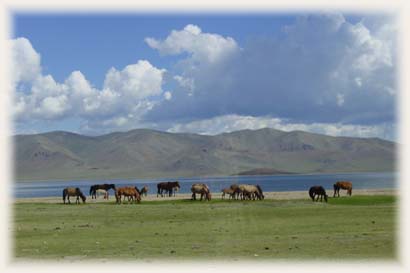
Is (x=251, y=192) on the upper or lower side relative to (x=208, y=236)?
upper

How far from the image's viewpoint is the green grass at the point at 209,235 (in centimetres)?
1380

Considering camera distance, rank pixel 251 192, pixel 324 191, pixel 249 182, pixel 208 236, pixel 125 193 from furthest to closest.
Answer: pixel 249 182, pixel 125 193, pixel 251 192, pixel 324 191, pixel 208 236

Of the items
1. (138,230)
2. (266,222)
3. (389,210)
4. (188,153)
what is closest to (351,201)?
(389,210)

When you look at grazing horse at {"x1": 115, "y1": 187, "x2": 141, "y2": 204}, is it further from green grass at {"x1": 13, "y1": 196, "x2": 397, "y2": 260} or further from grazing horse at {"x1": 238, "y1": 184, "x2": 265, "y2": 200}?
green grass at {"x1": 13, "y1": 196, "x2": 397, "y2": 260}

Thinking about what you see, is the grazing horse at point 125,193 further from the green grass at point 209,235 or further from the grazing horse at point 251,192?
the green grass at point 209,235

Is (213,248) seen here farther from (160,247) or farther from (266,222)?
(266,222)

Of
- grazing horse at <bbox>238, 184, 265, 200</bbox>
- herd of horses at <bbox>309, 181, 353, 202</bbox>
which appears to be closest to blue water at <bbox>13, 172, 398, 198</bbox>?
grazing horse at <bbox>238, 184, 265, 200</bbox>

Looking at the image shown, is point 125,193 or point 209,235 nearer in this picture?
point 209,235

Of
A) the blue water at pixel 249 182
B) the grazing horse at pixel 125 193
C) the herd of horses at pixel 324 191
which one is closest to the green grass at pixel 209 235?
the herd of horses at pixel 324 191

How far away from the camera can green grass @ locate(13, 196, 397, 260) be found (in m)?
13.8

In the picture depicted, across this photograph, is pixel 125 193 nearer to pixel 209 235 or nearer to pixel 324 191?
pixel 324 191

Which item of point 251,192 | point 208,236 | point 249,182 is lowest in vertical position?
point 208,236

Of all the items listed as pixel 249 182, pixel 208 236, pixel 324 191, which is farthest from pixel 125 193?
pixel 249 182

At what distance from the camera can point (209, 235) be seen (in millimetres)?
17781
